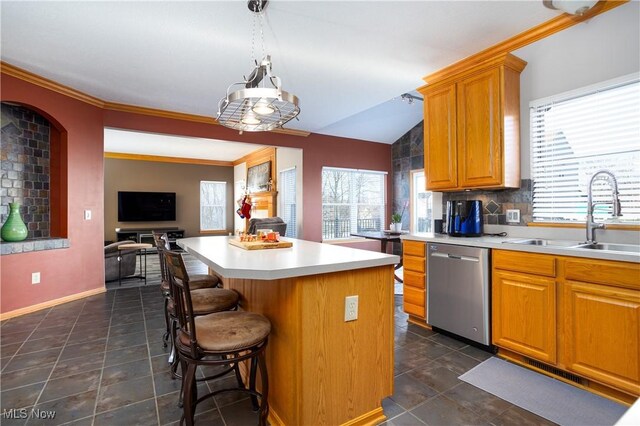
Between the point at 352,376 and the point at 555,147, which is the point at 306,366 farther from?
the point at 555,147

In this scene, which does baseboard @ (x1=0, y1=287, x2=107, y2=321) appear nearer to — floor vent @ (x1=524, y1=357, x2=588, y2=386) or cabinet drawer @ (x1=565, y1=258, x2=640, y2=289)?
floor vent @ (x1=524, y1=357, x2=588, y2=386)

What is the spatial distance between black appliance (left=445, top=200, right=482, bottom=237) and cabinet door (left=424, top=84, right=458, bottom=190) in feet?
0.74

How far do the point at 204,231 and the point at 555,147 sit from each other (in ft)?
28.5

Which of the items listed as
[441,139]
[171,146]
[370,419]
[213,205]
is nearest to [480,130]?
[441,139]

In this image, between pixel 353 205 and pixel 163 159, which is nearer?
pixel 353 205

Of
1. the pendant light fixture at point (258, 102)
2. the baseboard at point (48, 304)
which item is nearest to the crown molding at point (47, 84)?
the baseboard at point (48, 304)

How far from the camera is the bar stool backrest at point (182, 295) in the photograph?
4.58 ft

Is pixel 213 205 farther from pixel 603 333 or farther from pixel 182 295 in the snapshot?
pixel 603 333

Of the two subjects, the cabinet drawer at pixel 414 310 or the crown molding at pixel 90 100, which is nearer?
the cabinet drawer at pixel 414 310

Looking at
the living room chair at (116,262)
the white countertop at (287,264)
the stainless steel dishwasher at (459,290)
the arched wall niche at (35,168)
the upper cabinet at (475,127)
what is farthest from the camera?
the living room chair at (116,262)

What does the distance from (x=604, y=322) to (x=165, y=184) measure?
30.5 ft

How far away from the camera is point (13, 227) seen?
11.5 feet

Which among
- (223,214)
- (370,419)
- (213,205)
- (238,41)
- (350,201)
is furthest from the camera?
(223,214)

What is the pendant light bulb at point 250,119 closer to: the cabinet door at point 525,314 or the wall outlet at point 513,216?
the cabinet door at point 525,314
